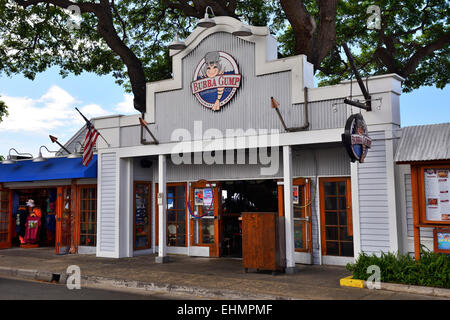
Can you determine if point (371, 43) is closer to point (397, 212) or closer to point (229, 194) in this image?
point (229, 194)

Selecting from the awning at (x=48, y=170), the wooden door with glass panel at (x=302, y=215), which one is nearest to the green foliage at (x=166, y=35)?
the awning at (x=48, y=170)

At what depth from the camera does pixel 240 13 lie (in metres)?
20.0

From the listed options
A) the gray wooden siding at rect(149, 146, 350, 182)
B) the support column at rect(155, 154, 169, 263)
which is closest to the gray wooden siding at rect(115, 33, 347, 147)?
the support column at rect(155, 154, 169, 263)

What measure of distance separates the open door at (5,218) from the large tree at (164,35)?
5.46m

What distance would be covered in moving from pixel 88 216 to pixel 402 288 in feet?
34.7

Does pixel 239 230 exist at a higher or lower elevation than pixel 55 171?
lower

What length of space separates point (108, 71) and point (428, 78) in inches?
563

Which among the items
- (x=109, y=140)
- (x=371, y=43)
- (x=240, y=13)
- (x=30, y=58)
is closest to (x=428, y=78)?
(x=371, y=43)

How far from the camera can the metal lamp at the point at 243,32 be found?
11484 mm

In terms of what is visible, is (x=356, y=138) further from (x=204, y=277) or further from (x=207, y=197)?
(x=207, y=197)

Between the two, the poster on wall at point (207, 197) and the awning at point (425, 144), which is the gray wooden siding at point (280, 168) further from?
the awning at point (425, 144)

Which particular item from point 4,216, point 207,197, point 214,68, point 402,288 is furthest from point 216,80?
point 4,216

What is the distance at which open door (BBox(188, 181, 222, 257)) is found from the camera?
554 inches
